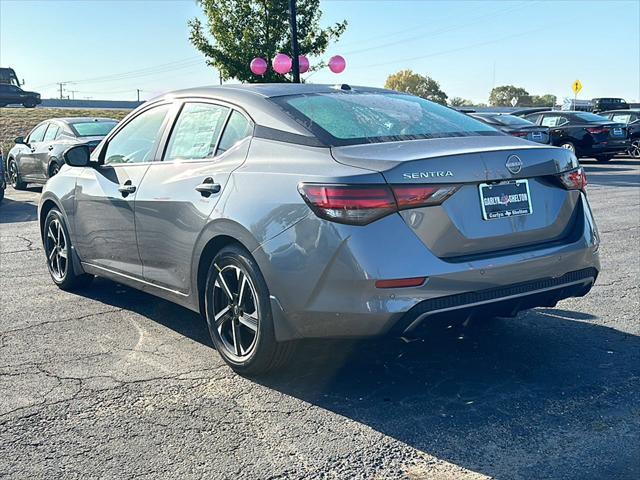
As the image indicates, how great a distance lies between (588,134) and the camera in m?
19.5

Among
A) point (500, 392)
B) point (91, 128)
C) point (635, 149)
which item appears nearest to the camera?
point (500, 392)

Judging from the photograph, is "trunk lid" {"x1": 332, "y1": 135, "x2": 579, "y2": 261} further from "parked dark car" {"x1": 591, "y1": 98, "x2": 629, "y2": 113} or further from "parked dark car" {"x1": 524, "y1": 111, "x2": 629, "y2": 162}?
"parked dark car" {"x1": 591, "y1": 98, "x2": 629, "y2": 113}

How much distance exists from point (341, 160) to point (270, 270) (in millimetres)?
651

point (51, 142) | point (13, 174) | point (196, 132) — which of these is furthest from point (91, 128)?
point (196, 132)

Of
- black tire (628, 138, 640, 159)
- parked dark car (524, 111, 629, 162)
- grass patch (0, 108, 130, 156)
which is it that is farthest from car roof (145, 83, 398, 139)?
grass patch (0, 108, 130, 156)

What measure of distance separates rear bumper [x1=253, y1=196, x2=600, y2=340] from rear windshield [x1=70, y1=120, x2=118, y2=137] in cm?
1056

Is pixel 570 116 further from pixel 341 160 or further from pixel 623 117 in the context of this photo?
pixel 341 160

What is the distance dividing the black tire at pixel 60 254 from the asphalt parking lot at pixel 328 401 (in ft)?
1.58

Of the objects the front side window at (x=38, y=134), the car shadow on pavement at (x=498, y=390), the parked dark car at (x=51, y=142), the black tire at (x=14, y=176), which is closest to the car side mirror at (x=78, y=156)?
the car shadow on pavement at (x=498, y=390)

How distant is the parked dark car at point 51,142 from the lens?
527 inches

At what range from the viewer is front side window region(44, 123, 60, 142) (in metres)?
14.0

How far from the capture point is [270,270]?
12.2 ft

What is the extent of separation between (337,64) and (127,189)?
16.5 metres

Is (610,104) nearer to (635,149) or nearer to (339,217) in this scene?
(635,149)
